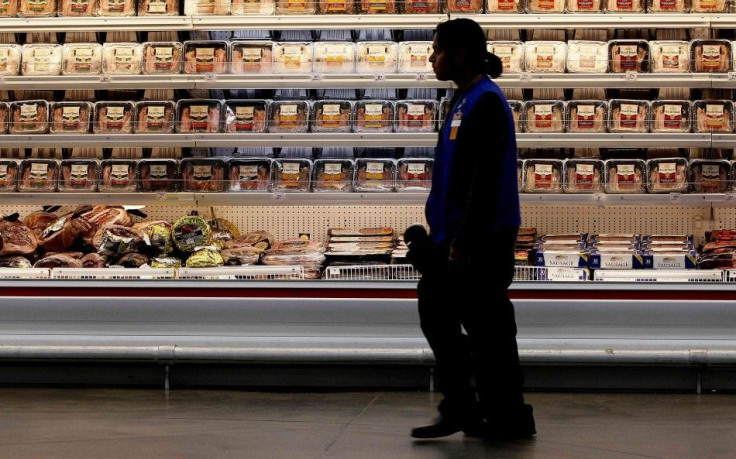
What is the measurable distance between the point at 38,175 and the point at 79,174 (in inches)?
9.1

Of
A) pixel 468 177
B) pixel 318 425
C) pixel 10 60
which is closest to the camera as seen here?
pixel 468 177

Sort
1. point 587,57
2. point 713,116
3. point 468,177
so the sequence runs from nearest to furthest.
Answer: point 468,177 < point 713,116 < point 587,57

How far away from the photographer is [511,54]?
19.3 ft

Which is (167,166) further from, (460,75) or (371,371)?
(460,75)

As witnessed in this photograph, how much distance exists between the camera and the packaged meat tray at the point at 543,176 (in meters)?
5.84

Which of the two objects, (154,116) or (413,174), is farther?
(154,116)

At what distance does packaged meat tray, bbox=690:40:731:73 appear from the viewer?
5.77 m

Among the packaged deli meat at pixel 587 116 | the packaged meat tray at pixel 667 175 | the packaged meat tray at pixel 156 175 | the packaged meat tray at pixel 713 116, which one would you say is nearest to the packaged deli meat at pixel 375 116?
the packaged deli meat at pixel 587 116

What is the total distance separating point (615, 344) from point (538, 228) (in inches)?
44.6

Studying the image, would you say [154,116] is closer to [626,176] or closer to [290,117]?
[290,117]

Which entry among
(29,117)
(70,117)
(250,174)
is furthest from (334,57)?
(29,117)

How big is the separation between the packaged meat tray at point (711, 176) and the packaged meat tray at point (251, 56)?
2.31 metres

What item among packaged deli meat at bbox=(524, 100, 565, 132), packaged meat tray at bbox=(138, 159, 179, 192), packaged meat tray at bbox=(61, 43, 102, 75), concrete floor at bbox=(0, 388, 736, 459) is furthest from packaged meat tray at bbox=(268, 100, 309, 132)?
concrete floor at bbox=(0, 388, 736, 459)

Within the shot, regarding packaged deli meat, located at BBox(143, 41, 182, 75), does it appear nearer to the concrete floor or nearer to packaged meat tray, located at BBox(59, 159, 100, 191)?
packaged meat tray, located at BBox(59, 159, 100, 191)
